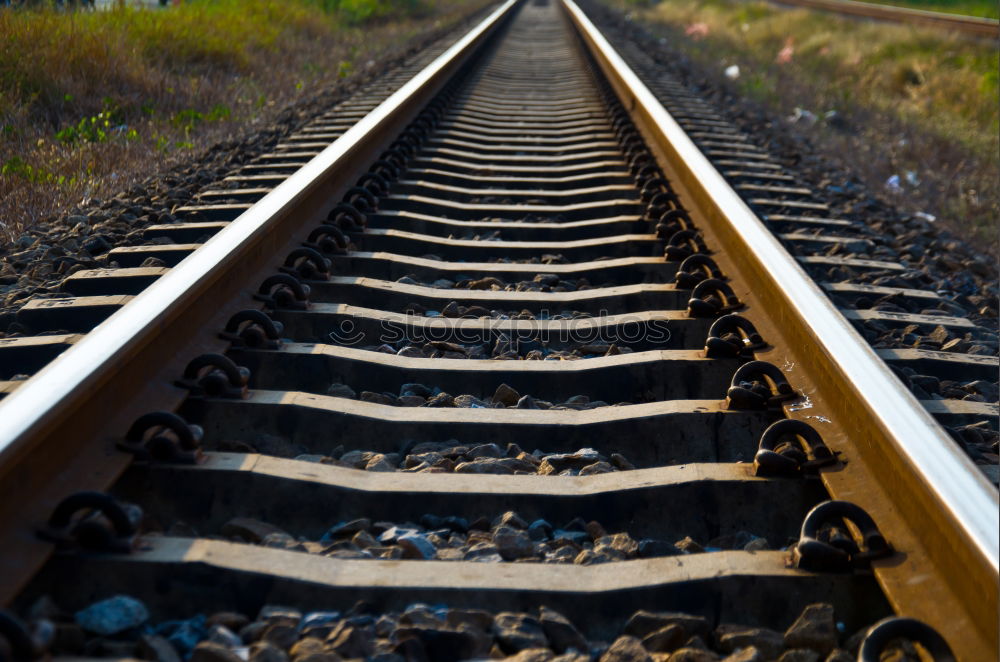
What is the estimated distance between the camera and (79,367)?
6.95 feet

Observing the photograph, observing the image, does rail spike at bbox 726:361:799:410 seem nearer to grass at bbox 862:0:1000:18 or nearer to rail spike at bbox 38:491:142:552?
rail spike at bbox 38:491:142:552

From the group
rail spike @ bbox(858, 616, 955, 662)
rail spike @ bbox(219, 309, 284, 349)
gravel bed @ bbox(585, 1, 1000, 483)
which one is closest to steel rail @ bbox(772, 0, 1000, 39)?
gravel bed @ bbox(585, 1, 1000, 483)

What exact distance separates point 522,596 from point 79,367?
1037mm

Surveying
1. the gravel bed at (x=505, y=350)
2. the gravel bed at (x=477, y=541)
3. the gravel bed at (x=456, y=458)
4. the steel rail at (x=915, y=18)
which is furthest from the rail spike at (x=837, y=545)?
the steel rail at (x=915, y=18)

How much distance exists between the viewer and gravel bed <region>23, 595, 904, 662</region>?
161 cm

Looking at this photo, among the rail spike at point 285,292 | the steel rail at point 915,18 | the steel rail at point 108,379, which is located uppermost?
the steel rail at point 915,18

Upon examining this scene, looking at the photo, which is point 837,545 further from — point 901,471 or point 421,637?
point 421,637

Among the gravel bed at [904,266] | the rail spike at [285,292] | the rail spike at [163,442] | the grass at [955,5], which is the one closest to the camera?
the rail spike at [163,442]

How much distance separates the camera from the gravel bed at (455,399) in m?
2.58

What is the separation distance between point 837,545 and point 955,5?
92.2ft

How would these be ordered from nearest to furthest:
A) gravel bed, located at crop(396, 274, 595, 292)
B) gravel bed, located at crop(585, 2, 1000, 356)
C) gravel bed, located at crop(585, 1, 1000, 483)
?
gravel bed, located at crop(585, 1, 1000, 483)
gravel bed, located at crop(396, 274, 595, 292)
gravel bed, located at crop(585, 2, 1000, 356)

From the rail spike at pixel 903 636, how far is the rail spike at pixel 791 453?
545 millimetres

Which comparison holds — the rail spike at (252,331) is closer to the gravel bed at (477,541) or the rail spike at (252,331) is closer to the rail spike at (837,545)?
the gravel bed at (477,541)

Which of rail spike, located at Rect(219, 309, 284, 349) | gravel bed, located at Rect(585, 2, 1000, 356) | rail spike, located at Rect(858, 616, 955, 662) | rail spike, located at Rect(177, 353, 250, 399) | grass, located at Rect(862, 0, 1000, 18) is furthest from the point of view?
grass, located at Rect(862, 0, 1000, 18)
